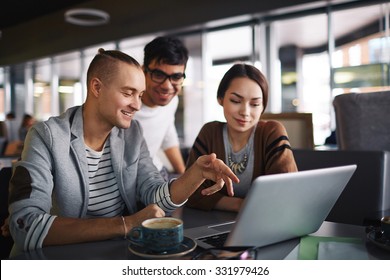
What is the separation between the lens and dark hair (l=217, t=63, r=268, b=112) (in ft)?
4.56

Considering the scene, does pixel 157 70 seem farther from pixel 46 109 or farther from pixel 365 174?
pixel 46 109

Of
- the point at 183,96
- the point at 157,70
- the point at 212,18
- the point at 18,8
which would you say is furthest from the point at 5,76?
the point at 157,70

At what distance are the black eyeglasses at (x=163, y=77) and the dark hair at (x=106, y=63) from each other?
2.03 ft

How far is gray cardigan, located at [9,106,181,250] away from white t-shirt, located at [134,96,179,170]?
674 millimetres

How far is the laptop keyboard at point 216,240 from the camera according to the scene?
0.90 m

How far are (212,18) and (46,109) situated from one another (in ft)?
20.8

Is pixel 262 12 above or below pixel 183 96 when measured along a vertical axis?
above

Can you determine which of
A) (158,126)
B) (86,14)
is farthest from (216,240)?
(86,14)

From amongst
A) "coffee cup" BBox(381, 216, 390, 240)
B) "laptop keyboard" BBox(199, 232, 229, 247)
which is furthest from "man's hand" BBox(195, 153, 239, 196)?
"coffee cup" BBox(381, 216, 390, 240)

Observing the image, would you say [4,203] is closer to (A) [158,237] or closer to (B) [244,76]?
(A) [158,237]

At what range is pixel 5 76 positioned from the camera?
440 inches

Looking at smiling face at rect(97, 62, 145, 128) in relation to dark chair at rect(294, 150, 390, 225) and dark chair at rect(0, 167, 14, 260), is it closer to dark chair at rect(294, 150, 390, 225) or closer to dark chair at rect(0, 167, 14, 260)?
dark chair at rect(0, 167, 14, 260)

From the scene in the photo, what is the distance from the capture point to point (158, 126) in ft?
7.35

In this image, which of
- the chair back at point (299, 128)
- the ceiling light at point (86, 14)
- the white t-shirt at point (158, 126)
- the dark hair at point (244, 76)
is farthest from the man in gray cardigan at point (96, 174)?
the ceiling light at point (86, 14)
